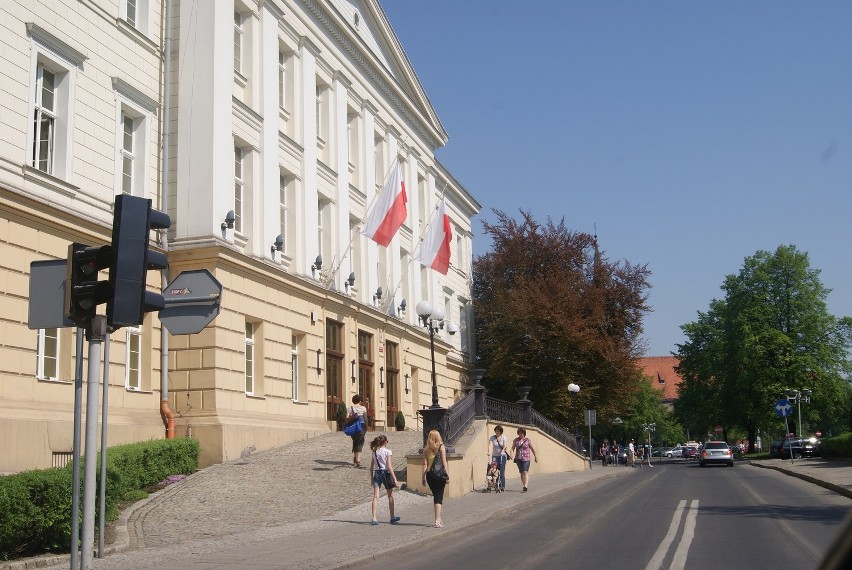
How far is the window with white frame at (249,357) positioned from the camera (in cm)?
2491

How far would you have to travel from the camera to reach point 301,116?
29375mm

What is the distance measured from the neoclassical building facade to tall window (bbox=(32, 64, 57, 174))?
2.0 inches

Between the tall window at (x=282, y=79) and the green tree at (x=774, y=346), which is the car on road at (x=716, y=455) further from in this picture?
the tall window at (x=282, y=79)

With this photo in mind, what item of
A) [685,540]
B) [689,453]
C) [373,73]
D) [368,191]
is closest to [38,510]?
[685,540]

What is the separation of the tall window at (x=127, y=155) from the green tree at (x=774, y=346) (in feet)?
165

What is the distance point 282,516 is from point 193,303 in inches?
386

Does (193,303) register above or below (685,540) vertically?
above

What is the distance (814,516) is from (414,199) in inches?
1089

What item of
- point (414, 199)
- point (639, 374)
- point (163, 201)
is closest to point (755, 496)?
point (163, 201)

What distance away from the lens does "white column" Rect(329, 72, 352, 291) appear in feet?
104

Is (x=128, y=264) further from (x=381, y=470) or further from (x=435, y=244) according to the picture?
(x=435, y=244)

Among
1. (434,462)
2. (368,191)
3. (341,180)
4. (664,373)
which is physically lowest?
(434,462)

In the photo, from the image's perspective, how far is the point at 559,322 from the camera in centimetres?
4572

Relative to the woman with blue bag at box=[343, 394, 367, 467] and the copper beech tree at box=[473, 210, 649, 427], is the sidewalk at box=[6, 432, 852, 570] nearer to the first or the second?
the woman with blue bag at box=[343, 394, 367, 467]
